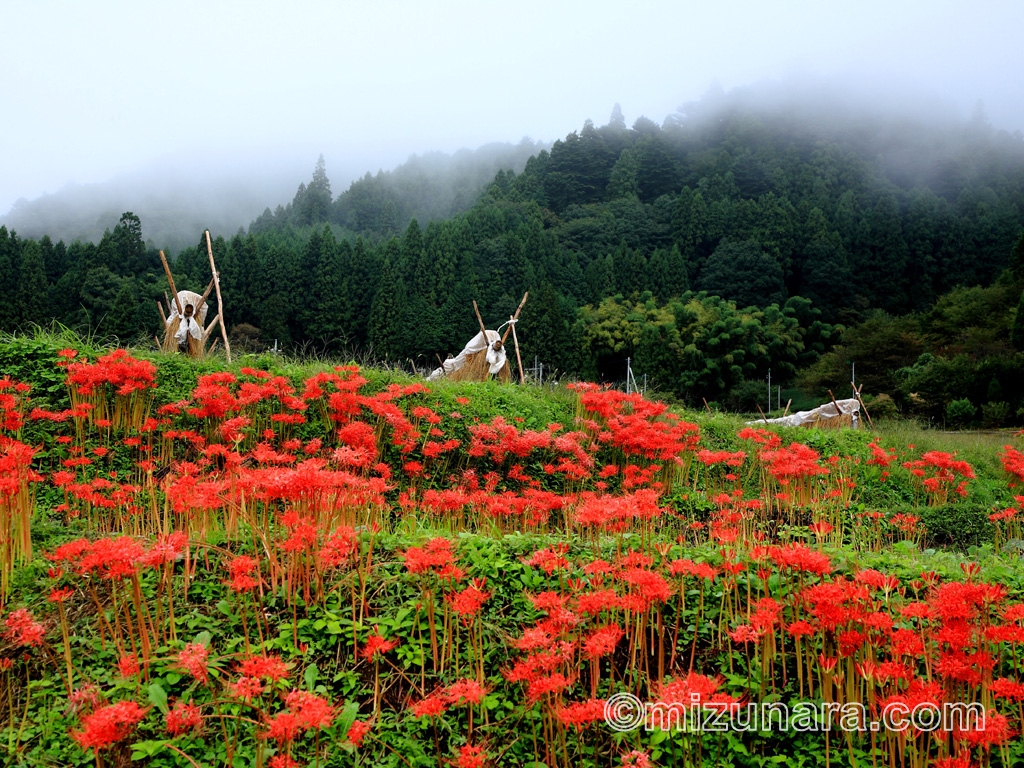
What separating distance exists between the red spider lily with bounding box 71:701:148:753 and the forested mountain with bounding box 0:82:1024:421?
893 inches

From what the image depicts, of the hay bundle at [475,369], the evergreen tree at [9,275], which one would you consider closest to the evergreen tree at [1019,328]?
the hay bundle at [475,369]

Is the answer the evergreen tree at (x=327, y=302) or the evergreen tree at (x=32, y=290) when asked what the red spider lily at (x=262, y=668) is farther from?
the evergreen tree at (x=32, y=290)

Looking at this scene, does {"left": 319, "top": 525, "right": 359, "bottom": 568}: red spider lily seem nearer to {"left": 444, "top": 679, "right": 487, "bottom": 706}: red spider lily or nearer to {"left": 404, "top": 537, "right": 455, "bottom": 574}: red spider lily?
{"left": 404, "top": 537, "right": 455, "bottom": 574}: red spider lily

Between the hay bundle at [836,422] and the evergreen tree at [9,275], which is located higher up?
the evergreen tree at [9,275]

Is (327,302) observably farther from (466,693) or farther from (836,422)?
(466,693)

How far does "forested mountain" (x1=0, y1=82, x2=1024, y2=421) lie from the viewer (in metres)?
32.9

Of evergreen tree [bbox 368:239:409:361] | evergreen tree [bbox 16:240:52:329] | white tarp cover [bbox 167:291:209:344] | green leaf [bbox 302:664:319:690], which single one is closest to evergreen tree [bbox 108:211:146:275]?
evergreen tree [bbox 16:240:52:329]

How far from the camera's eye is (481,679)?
2.21 metres

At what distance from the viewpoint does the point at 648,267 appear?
4250 centimetres

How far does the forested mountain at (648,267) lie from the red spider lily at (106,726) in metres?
22.7

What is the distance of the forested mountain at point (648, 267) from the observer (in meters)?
32.9

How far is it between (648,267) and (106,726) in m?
43.1

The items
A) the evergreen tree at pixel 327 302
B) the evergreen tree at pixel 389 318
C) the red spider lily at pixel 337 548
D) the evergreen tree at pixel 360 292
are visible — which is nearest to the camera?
the red spider lily at pixel 337 548

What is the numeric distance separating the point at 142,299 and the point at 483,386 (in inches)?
1258
